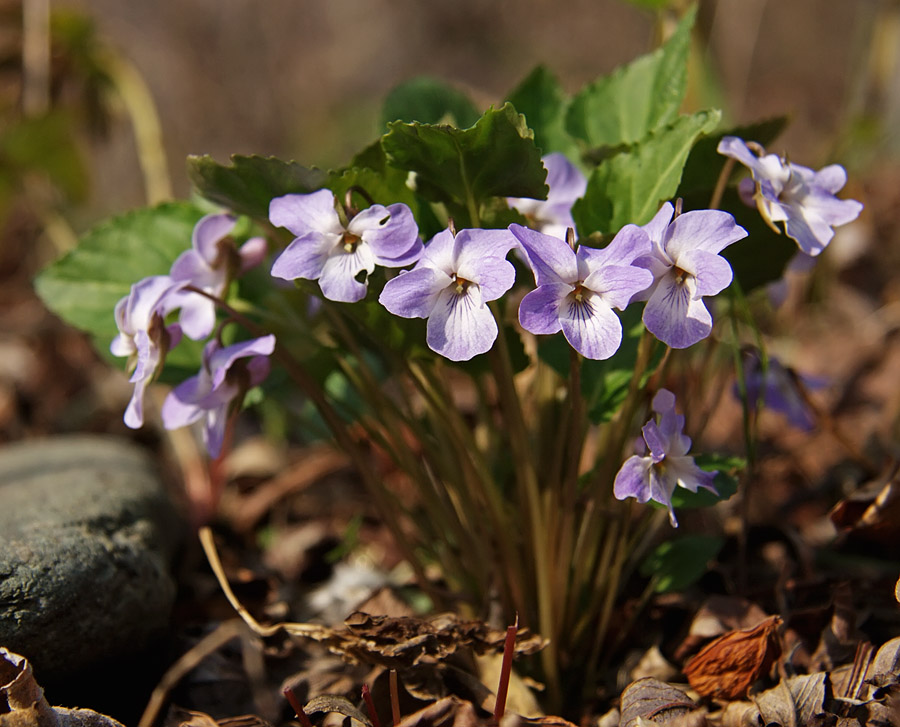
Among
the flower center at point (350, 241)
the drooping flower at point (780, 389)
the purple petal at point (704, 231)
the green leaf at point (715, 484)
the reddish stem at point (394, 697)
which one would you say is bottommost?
the reddish stem at point (394, 697)

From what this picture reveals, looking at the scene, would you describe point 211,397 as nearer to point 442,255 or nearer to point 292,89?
point 442,255

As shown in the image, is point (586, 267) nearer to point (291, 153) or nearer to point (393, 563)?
point (393, 563)

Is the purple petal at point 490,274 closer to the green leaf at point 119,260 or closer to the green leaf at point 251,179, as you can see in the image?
the green leaf at point 251,179

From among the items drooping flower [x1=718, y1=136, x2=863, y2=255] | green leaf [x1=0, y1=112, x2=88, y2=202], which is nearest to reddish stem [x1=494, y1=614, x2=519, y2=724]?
drooping flower [x1=718, y1=136, x2=863, y2=255]

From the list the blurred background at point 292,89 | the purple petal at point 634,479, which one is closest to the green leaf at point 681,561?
the purple petal at point 634,479

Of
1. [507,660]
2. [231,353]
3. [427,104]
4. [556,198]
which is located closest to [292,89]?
[427,104]
